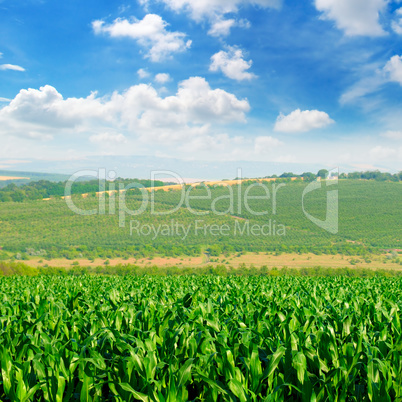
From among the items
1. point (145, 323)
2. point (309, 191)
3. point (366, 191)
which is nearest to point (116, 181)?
point (309, 191)

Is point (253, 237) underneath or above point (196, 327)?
underneath

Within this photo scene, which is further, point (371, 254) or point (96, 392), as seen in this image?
point (371, 254)

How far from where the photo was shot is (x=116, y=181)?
15438cm

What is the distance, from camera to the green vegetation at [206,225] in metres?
95.4

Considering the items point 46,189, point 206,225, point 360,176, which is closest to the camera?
point 206,225

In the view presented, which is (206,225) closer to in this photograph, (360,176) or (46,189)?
(46,189)

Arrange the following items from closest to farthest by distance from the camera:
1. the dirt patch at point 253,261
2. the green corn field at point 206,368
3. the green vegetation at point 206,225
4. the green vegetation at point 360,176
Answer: the green corn field at point 206,368, the dirt patch at point 253,261, the green vegetation at point 206,225, the green vegetation at point 360,176

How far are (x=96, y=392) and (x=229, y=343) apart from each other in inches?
66.8

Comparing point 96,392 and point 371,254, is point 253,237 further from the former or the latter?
point 96,392

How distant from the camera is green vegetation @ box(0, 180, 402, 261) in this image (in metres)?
95.4

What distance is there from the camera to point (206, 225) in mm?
115562

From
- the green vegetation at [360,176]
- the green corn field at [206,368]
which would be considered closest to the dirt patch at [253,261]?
the green corn field at [206,368]

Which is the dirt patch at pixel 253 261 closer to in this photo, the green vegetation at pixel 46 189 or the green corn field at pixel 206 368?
the green vegetation at pixel 46 189

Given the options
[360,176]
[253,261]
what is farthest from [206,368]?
[360,176]
